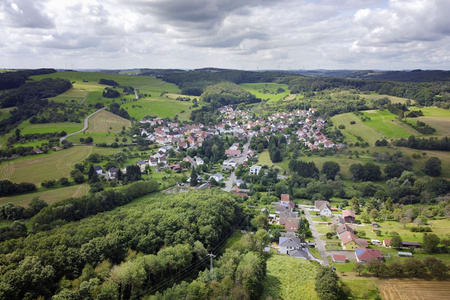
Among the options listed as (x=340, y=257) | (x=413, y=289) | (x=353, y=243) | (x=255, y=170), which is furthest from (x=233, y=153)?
(x=413, y=289)

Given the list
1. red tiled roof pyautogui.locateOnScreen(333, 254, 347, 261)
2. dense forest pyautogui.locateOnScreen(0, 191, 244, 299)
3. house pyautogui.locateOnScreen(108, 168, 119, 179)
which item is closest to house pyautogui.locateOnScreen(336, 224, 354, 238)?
red tiled roof pyautogui.locateOnScreen(333, 254, 347, 261)

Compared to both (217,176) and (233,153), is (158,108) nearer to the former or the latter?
(233,153)

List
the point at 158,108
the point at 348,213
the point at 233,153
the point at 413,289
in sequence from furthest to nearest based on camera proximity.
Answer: the point at 158,108, the point at 233,153, the point at 348,213, the point at 413,289

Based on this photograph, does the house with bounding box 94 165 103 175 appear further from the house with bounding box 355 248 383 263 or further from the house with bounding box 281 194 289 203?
the house with bounding box 355 248 383 263

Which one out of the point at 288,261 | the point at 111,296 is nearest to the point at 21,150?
the point at 111,296

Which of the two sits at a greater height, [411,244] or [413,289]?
[413,289]

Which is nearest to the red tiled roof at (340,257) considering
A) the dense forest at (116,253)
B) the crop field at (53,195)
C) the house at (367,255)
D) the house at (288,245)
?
the house at (367,255)
